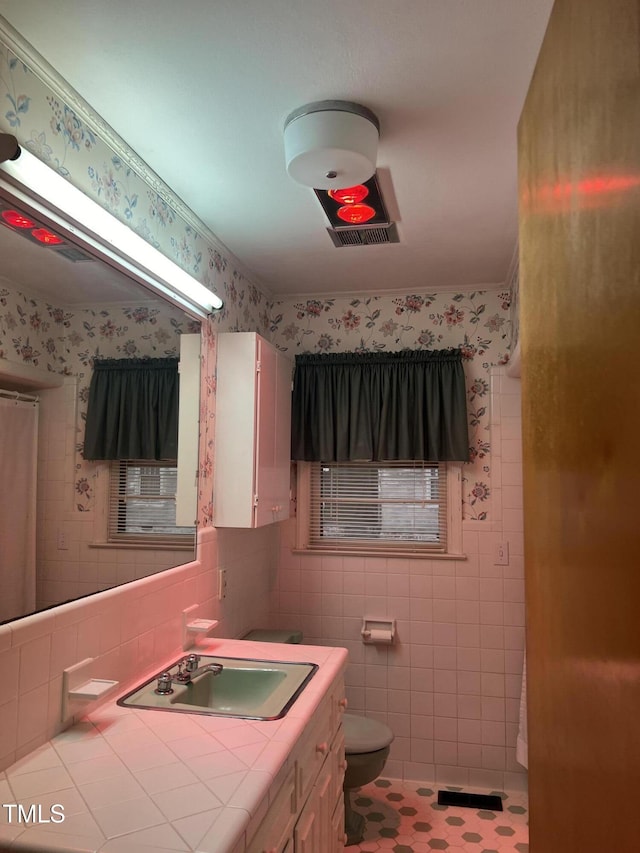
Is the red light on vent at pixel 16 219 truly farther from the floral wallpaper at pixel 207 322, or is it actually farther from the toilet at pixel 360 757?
the toilet at pixel 360 757

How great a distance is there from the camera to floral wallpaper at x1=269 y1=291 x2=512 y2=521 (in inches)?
129

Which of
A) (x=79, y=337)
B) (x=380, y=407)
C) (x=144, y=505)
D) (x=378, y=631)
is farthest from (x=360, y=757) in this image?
(x=79, y=337)

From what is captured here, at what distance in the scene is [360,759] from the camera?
2.55 meters

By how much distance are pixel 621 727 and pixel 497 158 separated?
198 cm

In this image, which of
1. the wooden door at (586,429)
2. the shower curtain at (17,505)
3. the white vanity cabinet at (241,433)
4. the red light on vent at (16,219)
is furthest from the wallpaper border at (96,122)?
the wooden door at (586,429)

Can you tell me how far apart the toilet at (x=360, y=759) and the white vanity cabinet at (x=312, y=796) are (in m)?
0.41

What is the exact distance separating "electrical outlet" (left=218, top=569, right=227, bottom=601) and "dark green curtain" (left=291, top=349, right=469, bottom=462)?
920mm

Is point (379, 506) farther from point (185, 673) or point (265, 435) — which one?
point (185, 673)

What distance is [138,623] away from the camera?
6.43 ft

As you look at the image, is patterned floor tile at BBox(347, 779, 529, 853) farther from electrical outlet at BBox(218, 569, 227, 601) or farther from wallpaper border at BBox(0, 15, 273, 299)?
wallpaper border at BBox(0, 15, 273, 299)

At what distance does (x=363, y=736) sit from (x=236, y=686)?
93 centimetres

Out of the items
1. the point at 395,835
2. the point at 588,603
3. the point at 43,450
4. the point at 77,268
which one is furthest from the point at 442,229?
the point at 395,835

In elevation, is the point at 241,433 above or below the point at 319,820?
above

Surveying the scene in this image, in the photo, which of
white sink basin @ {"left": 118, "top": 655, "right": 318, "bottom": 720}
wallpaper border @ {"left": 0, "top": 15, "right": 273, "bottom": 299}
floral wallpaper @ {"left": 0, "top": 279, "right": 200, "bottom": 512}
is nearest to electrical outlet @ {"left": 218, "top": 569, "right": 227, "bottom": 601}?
white sink basin @ {"left": 118, "top": 655, "right": 318, "bottom": 720}
